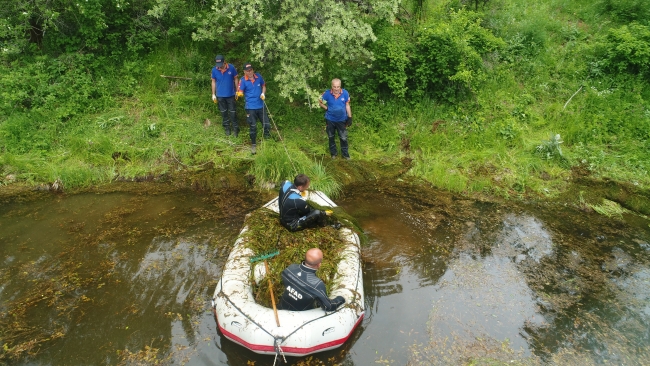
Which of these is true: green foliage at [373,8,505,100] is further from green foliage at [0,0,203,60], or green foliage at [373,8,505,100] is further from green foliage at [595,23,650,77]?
green foliage at [0,0,203,60]

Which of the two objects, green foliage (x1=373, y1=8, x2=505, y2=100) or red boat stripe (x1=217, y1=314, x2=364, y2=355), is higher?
green foliage (x1=373, y1=8, x2=505, y2=100)

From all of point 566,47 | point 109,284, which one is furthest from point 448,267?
point 566,47

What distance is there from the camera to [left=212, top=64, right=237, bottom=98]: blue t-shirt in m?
8.52

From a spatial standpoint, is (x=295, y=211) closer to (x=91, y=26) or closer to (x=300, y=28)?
(x=300, y=28)

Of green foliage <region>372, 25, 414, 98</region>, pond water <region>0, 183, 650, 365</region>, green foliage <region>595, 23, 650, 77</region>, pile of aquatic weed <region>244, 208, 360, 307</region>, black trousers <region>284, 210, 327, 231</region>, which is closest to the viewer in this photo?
pond water <region>0, 183, 650, 365</region>

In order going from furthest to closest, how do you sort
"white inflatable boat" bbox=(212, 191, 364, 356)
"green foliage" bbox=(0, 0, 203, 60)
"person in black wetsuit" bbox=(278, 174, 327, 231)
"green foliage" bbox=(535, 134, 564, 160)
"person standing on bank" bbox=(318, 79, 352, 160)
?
"green foliage" bbox=(0, 0, 203, 60) < "green foliage" bbox=(535, 134, 564, 160) < "person standing on bank" bbox=(318, 79, 352, 160) < "person in black wetsuit" bbox=(278, 174, 327, 231) < "white inflatable boat" bbox=(212, 191, 364, 356)

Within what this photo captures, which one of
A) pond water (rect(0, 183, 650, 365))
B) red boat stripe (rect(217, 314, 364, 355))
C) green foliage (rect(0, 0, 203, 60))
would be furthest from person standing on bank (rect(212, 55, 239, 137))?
red boat stripe (rect(217, 314, 364, 355))

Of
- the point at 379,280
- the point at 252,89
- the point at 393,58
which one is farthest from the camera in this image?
the point at 393,58

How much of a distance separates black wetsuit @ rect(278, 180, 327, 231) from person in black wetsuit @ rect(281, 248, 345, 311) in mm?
1386

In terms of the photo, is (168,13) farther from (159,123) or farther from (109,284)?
(109,284)

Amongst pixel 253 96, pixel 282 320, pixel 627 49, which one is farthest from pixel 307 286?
pixel 627 49

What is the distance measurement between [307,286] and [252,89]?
15.6 ft

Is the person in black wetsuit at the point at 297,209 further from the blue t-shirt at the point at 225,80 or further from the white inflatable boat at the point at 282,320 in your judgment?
the blue t-shirt at the point at 225,80

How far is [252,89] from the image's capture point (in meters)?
8.37
